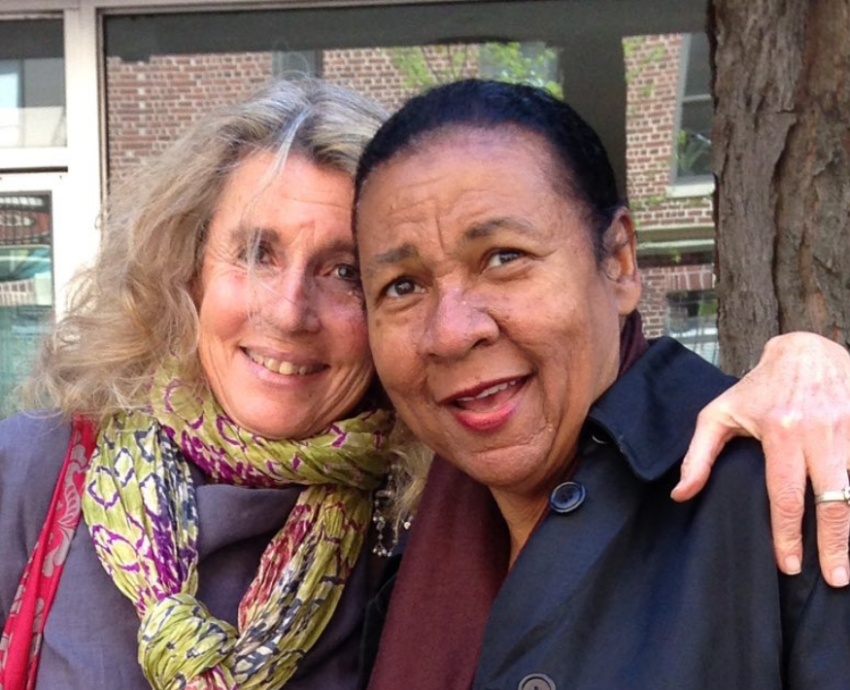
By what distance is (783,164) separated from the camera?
286cm

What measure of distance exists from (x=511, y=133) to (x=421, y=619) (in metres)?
0.78

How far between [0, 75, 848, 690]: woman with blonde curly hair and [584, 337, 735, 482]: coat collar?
25.8 inches

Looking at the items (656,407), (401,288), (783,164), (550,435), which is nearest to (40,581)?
(401,288)

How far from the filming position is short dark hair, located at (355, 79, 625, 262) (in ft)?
6.29

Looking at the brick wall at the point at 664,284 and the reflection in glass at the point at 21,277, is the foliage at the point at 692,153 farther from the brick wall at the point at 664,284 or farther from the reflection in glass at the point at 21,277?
the reflection in glass at the point at 21,277

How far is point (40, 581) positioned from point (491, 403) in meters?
0.94

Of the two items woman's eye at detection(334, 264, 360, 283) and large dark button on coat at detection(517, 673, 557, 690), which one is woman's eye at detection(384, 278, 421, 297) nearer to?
woman's eye at detection(334, 264, 360, 283)

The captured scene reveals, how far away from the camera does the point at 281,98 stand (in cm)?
260

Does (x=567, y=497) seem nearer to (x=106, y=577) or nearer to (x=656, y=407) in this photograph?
(x=656, y=407)

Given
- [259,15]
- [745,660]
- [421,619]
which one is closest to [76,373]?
[421,619]

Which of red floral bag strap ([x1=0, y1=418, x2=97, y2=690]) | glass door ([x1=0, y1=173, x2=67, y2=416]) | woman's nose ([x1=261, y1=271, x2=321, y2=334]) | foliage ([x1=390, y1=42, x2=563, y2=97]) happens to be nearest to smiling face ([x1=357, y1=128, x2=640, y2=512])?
woman's nose ([x1=261, y1=271, x2=321, y2=334])

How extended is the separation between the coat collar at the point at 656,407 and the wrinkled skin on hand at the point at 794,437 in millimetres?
64

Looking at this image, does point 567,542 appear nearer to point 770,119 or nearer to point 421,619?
point 421,619

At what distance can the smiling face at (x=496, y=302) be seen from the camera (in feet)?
6.07
